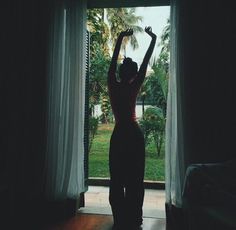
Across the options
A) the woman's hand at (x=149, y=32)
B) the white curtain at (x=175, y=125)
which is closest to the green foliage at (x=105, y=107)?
the white curtain at (x=175, y=125)

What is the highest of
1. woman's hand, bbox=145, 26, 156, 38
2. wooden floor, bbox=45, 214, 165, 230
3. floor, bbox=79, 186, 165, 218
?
woman's hand, bbox=145, 26, 156, 38

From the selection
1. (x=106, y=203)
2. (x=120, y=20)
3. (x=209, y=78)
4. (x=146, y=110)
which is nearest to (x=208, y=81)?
(x=209, y=78)

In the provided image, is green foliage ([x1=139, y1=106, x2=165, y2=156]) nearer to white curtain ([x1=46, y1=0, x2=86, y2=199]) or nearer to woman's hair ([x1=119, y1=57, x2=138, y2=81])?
white curtain ([x1=46, y1=0, x2=86, y2=199])

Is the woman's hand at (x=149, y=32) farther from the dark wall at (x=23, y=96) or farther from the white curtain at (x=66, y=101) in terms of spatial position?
the dark wall at (x=23, y=96)

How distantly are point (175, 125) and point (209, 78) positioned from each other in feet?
1.75

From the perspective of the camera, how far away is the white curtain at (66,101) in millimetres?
2857

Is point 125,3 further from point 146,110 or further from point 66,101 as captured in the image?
point 146,110

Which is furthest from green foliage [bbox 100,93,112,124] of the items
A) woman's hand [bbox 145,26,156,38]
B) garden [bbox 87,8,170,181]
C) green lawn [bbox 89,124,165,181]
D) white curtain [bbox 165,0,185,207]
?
woman's hand [bbox 145,26,156,38]

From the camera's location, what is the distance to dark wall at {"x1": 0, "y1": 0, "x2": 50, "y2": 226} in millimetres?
2928

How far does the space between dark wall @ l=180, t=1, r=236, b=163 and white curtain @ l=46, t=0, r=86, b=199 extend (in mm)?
1015

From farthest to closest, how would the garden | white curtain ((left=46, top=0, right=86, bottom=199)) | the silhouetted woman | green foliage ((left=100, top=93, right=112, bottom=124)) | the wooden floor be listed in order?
1. green foliage ((left=100, top=93, right=112, bottom=124))
2. the garden
3. white curtain ((left=46, top=0, right=86, bottom=199))
4. the wooden floor
5. the silhouetted woman

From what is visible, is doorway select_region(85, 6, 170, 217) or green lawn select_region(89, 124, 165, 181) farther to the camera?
green lawn select_region(89, 124, 165, 181)

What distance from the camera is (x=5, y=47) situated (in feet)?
9.72

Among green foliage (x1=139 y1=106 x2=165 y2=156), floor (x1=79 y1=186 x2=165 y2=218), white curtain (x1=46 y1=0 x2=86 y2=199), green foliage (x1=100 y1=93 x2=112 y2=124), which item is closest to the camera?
white curtain (x1=46 y1=0 x2=86 y2=199)
